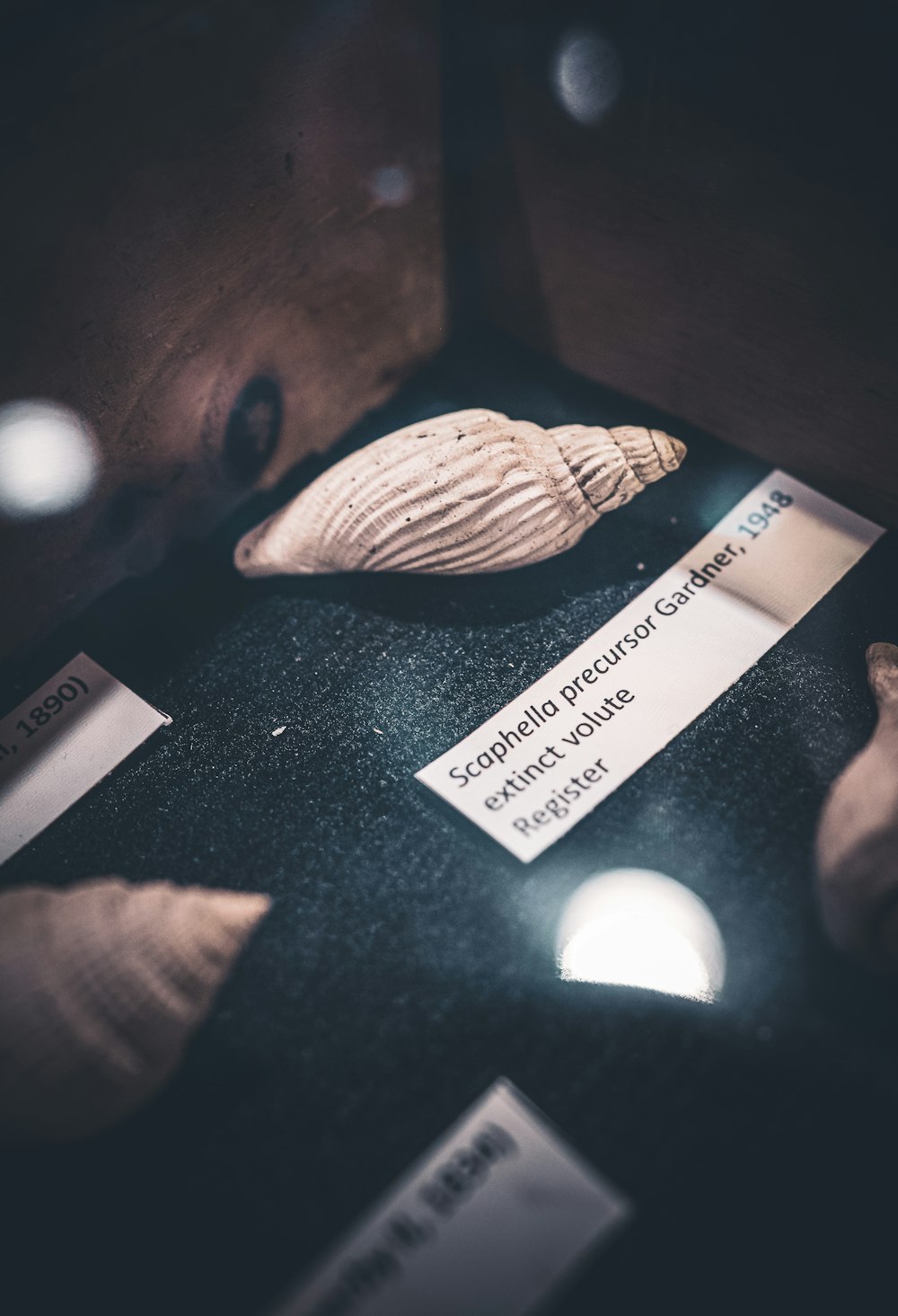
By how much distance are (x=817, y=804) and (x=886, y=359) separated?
36 centimetres

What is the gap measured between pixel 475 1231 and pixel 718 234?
76 centimetres

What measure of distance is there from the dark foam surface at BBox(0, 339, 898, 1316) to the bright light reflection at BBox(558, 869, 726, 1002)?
0.01 metres

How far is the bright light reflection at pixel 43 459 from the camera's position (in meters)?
0.72

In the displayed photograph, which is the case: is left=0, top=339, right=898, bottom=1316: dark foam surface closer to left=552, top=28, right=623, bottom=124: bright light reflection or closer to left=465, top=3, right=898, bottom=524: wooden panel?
left=465, top=3, right=898, bottom=524: wooden panel

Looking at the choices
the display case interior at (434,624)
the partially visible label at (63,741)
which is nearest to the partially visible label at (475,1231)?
the display case interior at (434,624)

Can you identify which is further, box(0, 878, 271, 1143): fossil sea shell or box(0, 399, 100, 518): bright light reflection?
box(0, 399, 100, 518): bright light reflection

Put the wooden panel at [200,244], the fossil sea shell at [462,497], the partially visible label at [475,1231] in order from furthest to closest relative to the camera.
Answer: the fossil sea shell at [462,497] < the wooden panel at [200,244] < the partially visible label at [475,1231]

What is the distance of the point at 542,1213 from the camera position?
0.58 metres

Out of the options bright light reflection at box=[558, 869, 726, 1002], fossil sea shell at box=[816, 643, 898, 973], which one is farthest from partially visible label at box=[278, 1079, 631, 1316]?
fossil sea shell at box=[816, 643, 898, 973]

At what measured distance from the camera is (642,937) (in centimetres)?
69

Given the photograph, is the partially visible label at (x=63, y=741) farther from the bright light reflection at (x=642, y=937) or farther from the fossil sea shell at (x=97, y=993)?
the bright light reflection at (x=642, y=937)

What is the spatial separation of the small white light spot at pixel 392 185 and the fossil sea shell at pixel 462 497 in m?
0.22

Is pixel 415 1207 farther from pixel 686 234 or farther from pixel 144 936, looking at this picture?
pixel 686 234

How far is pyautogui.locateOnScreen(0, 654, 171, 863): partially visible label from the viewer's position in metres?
0.76
